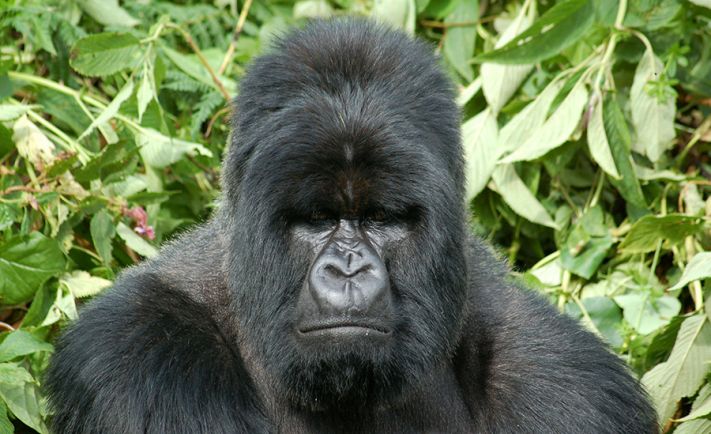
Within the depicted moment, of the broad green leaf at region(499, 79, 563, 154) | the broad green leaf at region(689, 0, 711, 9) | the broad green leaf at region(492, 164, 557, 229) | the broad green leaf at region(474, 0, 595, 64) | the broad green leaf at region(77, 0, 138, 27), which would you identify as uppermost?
the broad green leaf at region(689, 0, 711, 9)

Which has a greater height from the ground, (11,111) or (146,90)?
(146,90)

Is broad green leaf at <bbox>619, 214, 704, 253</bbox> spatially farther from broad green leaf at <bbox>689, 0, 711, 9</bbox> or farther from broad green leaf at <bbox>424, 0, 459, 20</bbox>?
broad green leaf at <bbox>424, 0, 459, 20</bbox>

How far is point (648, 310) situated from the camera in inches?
206

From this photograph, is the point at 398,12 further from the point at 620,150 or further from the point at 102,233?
the point at 102,233

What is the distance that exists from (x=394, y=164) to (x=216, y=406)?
0.99 m

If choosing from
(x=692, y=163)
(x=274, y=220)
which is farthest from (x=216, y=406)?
(x=692, y=163)

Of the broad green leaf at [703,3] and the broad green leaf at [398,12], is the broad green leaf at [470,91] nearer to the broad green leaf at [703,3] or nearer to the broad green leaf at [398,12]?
the broad green leaf at [398,12]

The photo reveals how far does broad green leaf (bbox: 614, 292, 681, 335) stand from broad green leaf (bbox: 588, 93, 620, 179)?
59cm

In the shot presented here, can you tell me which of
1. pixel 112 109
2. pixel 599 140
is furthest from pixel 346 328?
pixel 599 140

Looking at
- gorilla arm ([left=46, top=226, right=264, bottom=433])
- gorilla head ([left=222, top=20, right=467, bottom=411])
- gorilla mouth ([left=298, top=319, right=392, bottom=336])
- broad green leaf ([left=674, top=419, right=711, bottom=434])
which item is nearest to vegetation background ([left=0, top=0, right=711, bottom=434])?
broad green leaf ([left=674, top=419, right=711, bottom=434])

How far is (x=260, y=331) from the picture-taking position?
3891mm

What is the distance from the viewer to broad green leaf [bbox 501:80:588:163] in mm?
5406

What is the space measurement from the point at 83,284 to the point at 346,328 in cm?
172

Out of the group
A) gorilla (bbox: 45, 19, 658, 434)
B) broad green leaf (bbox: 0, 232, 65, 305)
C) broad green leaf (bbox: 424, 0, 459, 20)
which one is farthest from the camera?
broad green leaf (bbox: 424, 0, 459, 20)
